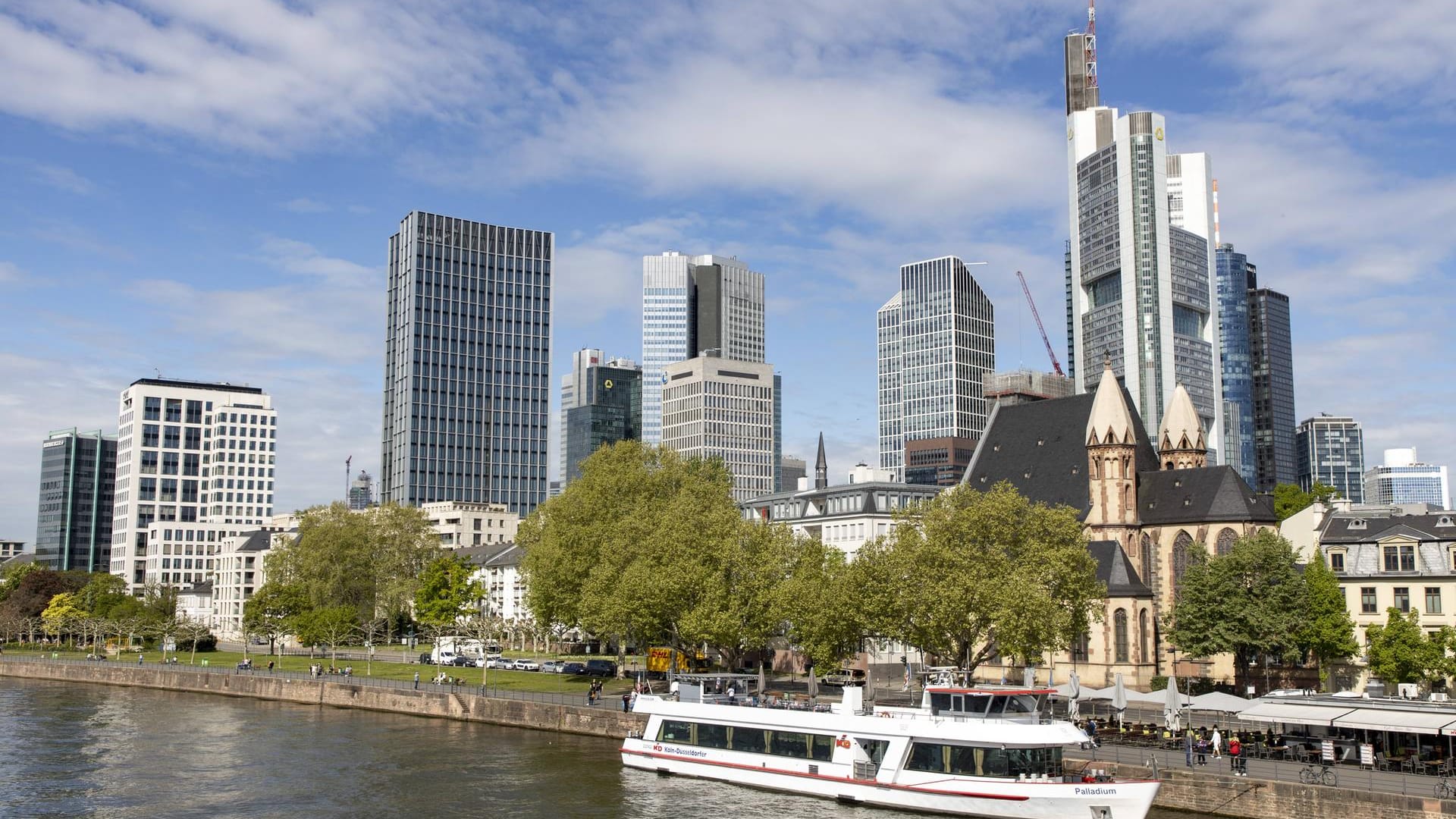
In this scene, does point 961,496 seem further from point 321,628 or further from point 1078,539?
point 321,628

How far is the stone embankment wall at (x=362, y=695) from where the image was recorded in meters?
79.4

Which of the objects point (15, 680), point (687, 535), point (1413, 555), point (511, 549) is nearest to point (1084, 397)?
point (1413, 555)

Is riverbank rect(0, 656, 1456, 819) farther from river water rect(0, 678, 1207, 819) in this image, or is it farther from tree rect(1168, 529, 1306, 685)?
tree rect(1168, 529, 1306, 685)

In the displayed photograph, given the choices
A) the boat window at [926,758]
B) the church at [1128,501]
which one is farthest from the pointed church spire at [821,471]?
the boat window at [926,758]

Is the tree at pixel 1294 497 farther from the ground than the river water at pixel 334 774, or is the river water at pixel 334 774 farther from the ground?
the tree at pixel 1294 497

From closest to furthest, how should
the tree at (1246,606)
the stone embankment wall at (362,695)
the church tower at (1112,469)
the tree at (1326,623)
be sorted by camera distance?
the stone embankment wall at (362,695) → the tree at (1326,623) → the tree at (1246,606) → the church tower at (1112,469)

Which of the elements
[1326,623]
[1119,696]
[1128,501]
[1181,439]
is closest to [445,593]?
[1128,501]

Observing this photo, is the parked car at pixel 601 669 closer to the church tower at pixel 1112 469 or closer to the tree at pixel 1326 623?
the church tower at pixel 1112 469

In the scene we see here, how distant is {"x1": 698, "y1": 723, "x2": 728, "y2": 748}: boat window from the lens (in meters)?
64.2

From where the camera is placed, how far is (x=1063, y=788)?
50781 mm

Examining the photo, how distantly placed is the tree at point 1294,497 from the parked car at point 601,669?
6906 cm

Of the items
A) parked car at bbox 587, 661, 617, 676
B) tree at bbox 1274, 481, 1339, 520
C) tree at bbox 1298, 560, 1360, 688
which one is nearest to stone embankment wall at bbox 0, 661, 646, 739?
parked car at bbox 587, 661, 617, 676

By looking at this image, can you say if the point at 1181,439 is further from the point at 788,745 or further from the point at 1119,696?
the point at 788,745

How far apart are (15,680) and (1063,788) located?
382ft
